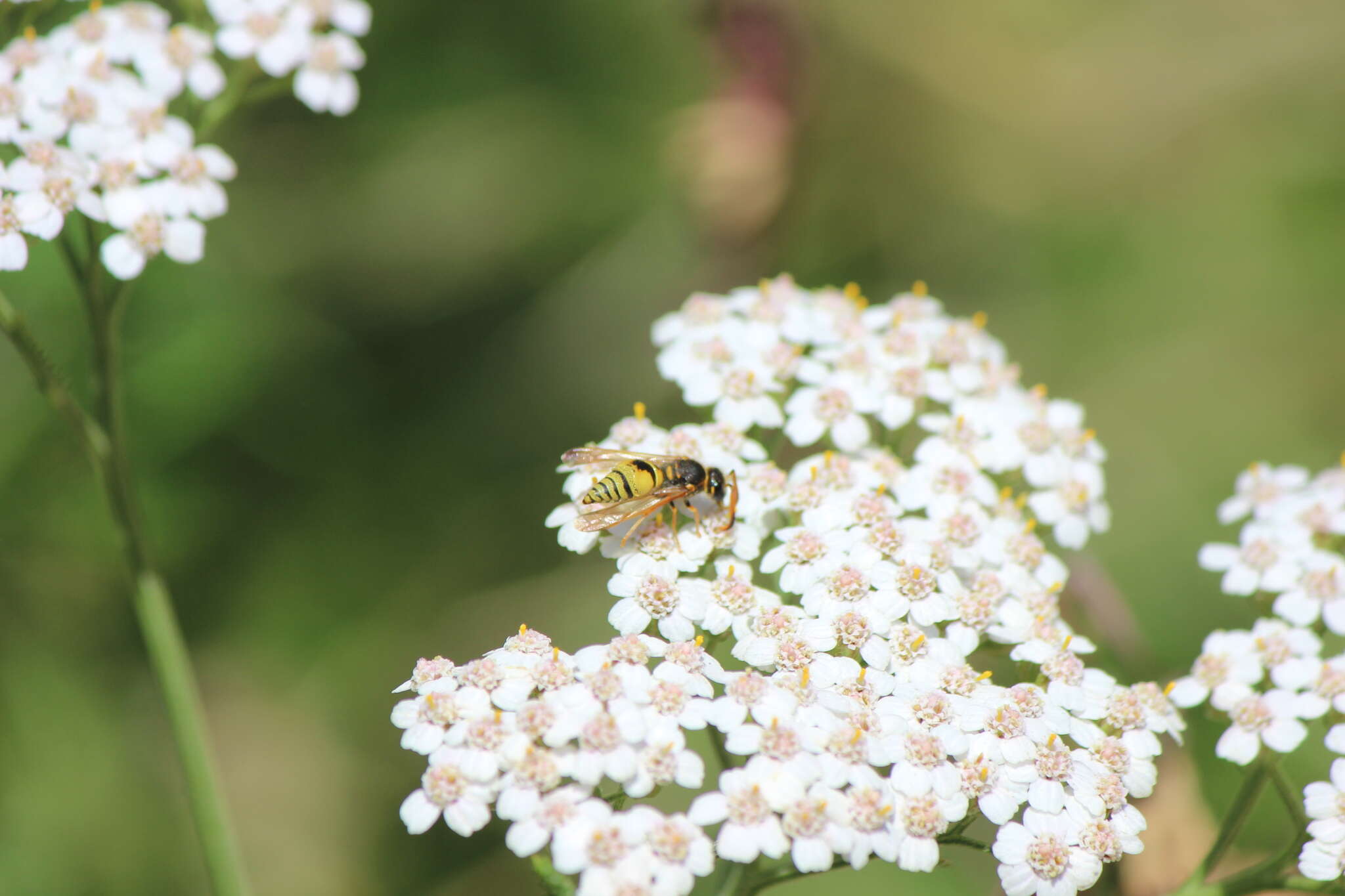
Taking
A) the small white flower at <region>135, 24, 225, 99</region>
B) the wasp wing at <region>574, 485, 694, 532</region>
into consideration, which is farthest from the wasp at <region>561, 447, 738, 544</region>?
the small white flower at <region>135, 24, 225, 99</region>

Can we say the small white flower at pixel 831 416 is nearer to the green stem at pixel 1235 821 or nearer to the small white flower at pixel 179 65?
the green stem at pixel 1235 821

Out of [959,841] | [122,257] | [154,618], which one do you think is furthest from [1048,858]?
[122,257]

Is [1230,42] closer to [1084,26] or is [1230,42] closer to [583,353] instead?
[1084,26]

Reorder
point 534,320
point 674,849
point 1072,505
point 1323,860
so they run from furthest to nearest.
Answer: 1. point 534,320
2. point 1072,505
3. point 1323,860
4. point 674,849

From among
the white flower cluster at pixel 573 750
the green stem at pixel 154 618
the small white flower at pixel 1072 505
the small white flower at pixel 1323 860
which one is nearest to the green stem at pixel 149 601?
the green stem at pixel 154 618

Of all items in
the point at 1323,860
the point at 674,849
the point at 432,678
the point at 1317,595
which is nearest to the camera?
the point at 674,849

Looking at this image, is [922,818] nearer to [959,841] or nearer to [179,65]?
[959,841]
